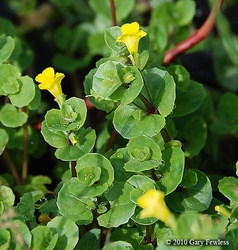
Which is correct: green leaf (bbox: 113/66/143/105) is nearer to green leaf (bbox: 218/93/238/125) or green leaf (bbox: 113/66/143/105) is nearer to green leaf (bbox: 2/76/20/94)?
green leaf (bbox: 2/76/20/94)

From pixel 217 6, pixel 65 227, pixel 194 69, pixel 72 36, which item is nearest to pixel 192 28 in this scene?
pixel 194 69

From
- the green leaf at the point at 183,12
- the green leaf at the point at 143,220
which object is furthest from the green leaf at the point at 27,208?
the green leaf at the point at 183,12

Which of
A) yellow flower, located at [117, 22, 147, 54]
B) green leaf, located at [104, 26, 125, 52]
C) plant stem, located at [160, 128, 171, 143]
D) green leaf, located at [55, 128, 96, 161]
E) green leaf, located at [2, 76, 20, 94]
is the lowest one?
plant stem, located at [160, 128, 171, 143]

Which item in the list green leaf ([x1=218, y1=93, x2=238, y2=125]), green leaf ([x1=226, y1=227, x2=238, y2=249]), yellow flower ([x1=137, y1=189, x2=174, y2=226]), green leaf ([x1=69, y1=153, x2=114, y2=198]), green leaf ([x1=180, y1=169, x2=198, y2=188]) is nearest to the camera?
yellow flower ([x1=137, y1=189, x2=174, y2=226])

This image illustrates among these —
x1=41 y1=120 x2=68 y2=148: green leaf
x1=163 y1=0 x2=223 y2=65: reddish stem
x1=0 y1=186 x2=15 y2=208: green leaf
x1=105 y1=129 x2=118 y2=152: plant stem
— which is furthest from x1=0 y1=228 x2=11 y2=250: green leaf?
x1=163 y1=0 x2=223 y2=65: reddish stem

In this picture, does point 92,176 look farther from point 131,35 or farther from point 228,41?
point 228,41

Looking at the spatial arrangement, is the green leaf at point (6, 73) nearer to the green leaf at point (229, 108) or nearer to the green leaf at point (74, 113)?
the green leaf at point (74, 113)
